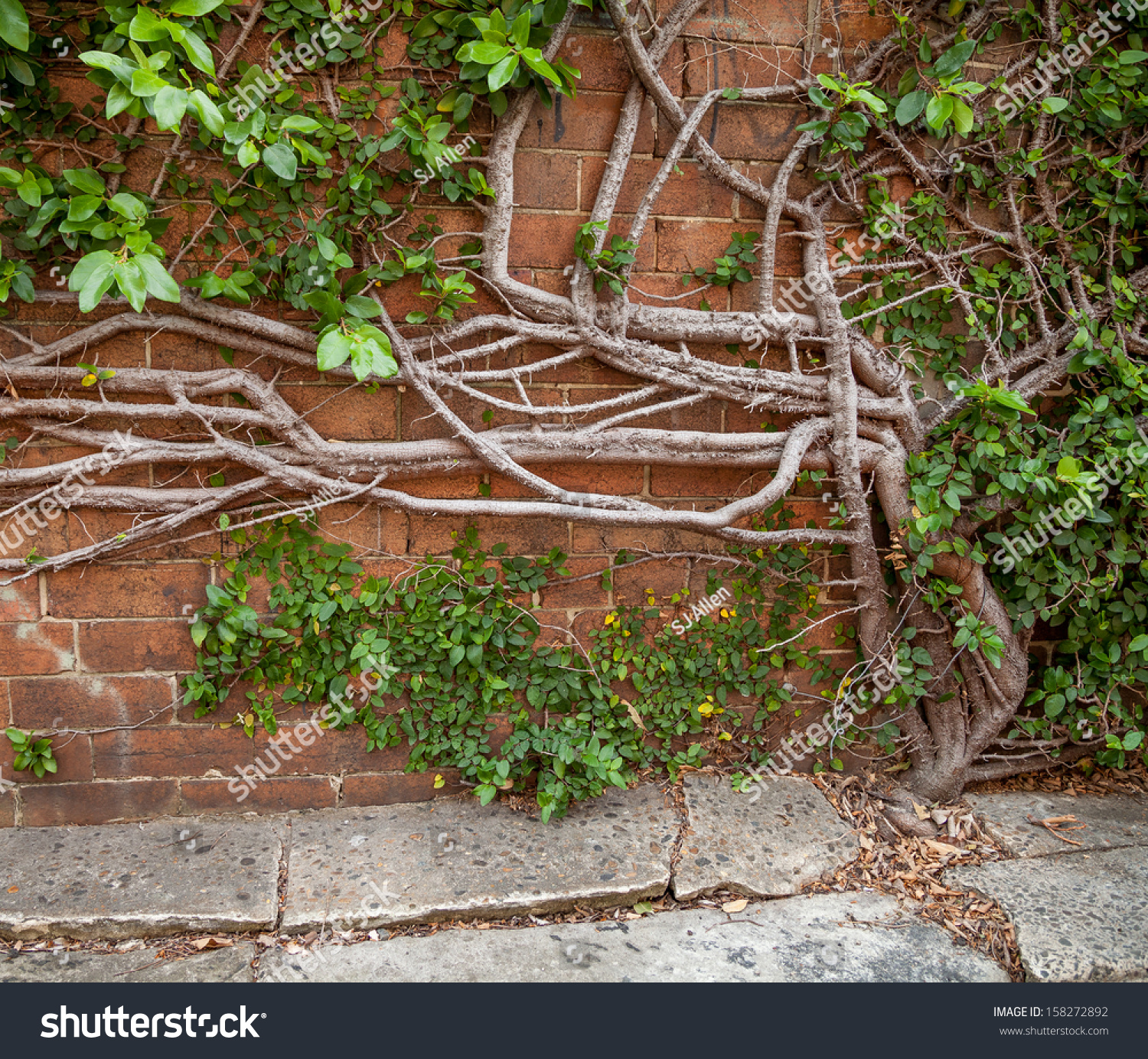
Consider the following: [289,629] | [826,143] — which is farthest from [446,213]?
[289,629]

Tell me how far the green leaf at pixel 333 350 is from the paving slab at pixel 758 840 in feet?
5.36

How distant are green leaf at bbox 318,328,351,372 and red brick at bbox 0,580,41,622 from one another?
46.5 inches

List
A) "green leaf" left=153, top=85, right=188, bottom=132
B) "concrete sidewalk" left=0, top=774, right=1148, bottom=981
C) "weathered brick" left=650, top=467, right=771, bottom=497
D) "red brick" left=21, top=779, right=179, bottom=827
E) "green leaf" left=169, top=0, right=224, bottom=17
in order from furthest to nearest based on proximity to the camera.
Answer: "weathered brick" left=650, top=467, right=771, bottom=497 < "red brick" left=21, top=779, right=179, bottom=827 < "concrete sidewalk" left=0, top=774, right=1148, bottom=981 < "green leaf" left=169, top=0, right=224, bottom=17 < "green leaf" left=153, top=85, right=188, bottom=132

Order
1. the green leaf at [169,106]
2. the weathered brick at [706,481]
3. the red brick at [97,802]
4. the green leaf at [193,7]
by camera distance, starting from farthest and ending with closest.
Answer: the weathered brick at [706,481]
the red brick at [97,802]
the green leaf at [193,7]
the green leaf at [169,106]

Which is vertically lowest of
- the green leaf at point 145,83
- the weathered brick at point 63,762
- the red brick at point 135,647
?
the weathered brick at point 63,762

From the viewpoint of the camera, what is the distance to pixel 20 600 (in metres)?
2.21

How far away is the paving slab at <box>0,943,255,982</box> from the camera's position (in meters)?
1.88

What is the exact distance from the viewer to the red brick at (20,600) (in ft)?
7.23

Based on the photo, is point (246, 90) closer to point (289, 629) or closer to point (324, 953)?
point (289, 629)

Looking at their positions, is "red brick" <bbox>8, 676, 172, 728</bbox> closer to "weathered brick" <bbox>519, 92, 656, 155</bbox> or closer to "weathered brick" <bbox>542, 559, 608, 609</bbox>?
"weathered brick" <bbox>542, 559, 608, 609</bbox>

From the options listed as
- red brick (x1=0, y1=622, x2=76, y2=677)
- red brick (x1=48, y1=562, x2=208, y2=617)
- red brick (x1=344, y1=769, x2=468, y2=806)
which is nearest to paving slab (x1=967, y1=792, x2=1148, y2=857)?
red brick (x1=344, y1=769, x2=468, y2=806)

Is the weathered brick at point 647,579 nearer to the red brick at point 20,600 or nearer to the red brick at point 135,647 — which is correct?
the red brick at point 135,647

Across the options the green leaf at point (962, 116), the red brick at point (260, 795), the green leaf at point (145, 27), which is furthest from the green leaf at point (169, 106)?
the green leaf at point (962, 116)

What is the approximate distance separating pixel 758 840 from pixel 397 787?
1.11 m
